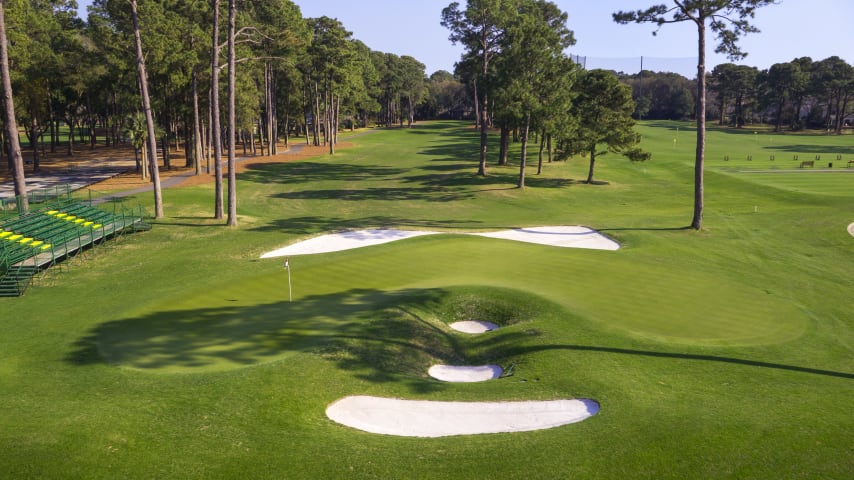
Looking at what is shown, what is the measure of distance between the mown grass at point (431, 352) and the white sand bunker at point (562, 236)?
1693 mm

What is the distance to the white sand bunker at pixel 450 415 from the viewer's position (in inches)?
478

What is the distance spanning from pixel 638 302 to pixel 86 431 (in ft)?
57.0

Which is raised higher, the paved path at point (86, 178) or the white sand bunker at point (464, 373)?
the paved path at point (86, 178)

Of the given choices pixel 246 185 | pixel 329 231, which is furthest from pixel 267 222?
pixel 246 185

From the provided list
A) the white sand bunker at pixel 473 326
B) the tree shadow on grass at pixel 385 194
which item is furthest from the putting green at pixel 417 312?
the tree shadow on grass at pixel 385 194

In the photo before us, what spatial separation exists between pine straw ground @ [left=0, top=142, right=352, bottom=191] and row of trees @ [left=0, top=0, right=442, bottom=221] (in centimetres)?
220

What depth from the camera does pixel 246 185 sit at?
183ft

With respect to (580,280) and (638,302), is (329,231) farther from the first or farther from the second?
(638,302)

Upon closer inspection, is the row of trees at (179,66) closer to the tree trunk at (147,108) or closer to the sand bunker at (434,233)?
the tree trunk at (147,108)

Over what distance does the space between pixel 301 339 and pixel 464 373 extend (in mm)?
4992

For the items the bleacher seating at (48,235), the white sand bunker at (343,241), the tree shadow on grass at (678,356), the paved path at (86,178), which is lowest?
the tree shadow on grass at (678,356)

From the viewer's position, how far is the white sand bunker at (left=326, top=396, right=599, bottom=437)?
39.9 feet

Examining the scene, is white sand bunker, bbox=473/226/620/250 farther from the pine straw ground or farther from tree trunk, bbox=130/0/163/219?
the pine straw ground

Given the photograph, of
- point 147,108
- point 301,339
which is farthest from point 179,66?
point 301,339
